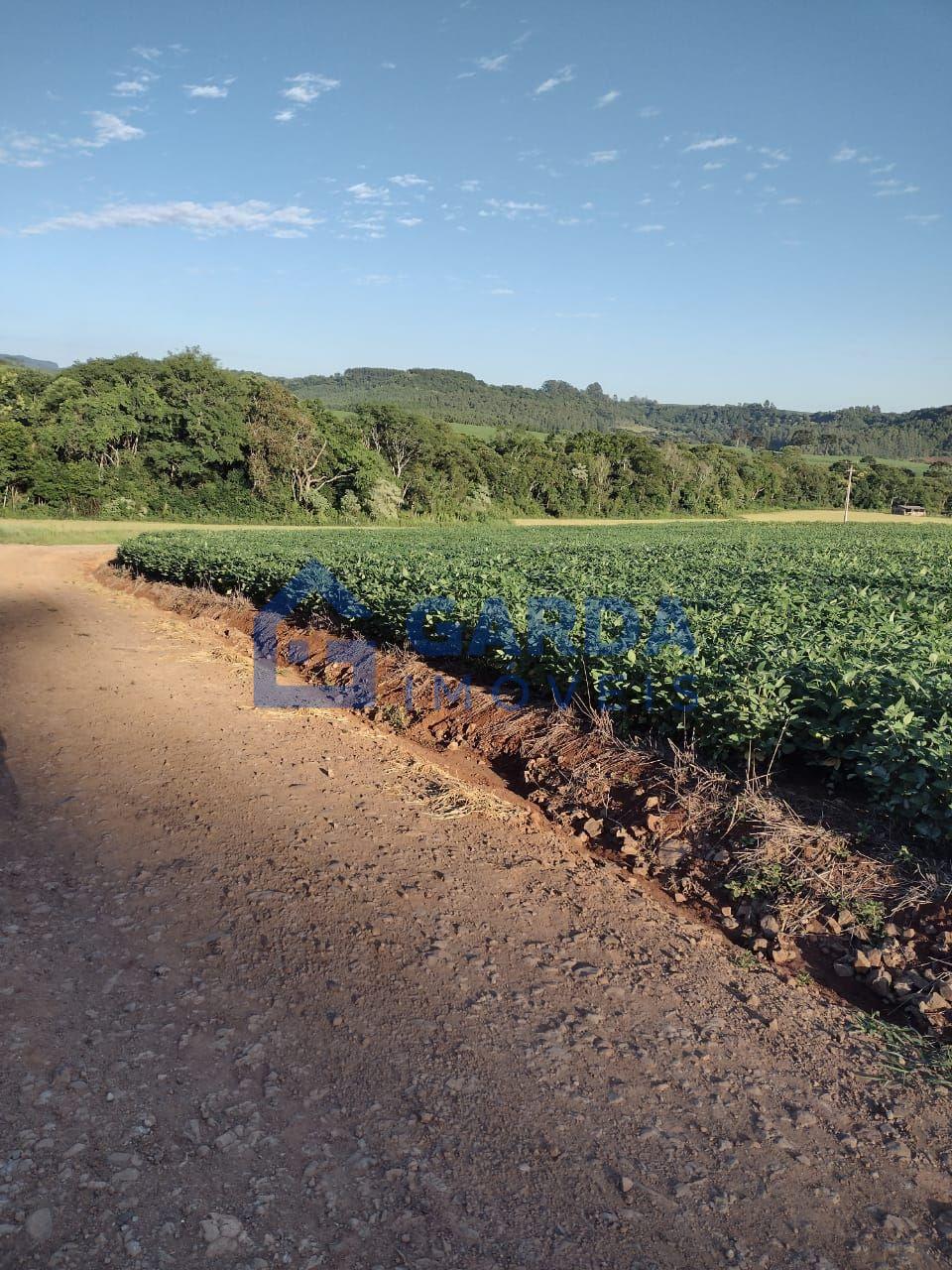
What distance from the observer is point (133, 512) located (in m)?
39.8

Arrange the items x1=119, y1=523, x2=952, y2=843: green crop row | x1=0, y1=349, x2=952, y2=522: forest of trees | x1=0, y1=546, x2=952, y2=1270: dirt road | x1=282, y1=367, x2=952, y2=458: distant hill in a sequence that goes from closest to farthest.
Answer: x1=0, y1=546, x2=952, y2=1270: dirt road → x1=119, y1=523, x2=952, y2=843: green crop row → x1=0, y1=349, x2=952, y2=522: forest of trees → x1=282, y1=367, x2=952, y2=458: distant hill

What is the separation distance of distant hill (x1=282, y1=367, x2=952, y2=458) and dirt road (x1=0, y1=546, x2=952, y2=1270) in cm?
10768

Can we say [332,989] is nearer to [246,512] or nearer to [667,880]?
[667,880]

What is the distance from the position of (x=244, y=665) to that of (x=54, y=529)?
1039 inches

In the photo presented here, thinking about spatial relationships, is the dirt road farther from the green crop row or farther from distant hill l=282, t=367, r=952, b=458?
distant hill l=282, t=367, r=952, b=458

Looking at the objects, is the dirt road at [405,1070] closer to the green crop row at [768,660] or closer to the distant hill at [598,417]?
the green crop row at [768,660]

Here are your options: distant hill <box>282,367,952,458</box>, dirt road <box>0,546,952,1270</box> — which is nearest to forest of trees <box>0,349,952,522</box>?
dirt road <box>0,546,952,1270</box>

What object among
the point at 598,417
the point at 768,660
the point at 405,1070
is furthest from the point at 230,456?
the point at 598,417

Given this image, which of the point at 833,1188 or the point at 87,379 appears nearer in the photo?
the point at 833,1188

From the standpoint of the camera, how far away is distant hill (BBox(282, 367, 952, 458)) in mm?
128125

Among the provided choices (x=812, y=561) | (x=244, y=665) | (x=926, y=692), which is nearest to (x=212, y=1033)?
(x=926, y=692)

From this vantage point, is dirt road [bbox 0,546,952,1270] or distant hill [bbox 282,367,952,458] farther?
distant hill [bbox 282,367,952,458]

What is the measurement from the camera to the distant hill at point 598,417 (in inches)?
5044

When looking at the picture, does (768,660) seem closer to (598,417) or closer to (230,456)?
(230,456)
